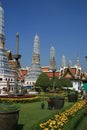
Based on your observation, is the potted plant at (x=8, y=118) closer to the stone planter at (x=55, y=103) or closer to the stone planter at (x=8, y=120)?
the stone planter at (x=8, y=120)

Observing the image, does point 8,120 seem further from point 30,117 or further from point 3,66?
point 3,66

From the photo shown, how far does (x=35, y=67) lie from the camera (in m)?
78.8

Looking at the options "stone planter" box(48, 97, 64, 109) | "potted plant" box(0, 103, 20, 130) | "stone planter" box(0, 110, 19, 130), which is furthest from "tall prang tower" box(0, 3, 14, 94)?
"stone planter" box(0, 110, 19, 130)

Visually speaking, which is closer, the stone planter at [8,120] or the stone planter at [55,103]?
the stone planter at [8,120]

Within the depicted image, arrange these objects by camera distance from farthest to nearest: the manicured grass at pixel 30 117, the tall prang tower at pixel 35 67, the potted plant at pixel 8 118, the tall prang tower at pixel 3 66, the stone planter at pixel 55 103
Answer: the tall prang tower at pixel 35 67
the tall prang tower at pixel 3 66
the stone planter at pixel 55 103
the manicured grass at pixel 30 117
the potted plant at pixel 8 118

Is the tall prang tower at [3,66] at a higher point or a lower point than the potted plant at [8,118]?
higher

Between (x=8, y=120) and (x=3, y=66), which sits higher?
(x=3, y=66)

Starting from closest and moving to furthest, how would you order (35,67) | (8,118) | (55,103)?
1. (8,118)
2. (55,103)
3. (35,67)

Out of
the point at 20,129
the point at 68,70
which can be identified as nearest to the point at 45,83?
the point at 68,70

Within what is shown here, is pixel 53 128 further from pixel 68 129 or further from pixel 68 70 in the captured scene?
pixel 68 70

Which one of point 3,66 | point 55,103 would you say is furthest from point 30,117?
point 3,66

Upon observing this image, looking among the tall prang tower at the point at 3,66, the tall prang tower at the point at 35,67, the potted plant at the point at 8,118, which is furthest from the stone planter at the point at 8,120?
the tall prang tower at the point at 35,67

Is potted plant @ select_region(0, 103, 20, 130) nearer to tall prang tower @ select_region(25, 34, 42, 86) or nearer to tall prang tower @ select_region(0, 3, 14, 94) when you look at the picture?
tall prang tower @ select_region(0, 3, 14, 94)

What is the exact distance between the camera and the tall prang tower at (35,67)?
249ft
